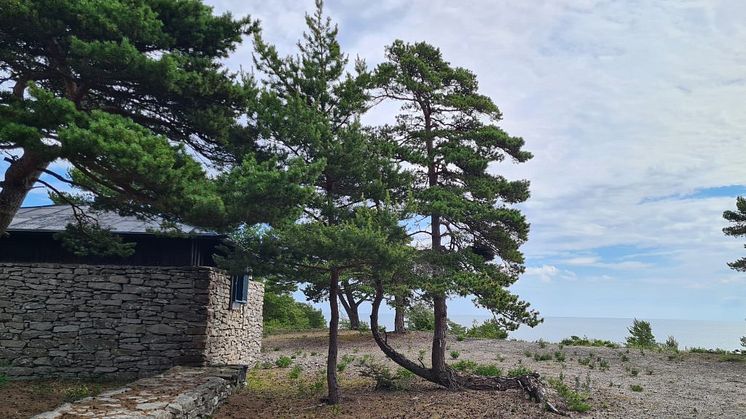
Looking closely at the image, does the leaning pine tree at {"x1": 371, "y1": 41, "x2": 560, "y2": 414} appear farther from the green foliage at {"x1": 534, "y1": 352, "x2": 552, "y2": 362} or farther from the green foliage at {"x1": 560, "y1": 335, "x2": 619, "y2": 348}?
the green foliage at {"x1": 560, "y1": 335, "x2": 619, "y2": 348}

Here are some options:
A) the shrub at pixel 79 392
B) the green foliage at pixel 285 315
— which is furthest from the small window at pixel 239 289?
the green foliage at pixel 285 315

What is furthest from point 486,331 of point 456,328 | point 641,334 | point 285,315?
point 285,315

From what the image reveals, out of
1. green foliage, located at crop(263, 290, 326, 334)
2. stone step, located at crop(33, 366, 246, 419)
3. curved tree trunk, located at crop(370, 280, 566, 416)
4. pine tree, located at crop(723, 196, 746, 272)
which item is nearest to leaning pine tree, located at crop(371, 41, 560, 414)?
curved tree trunk, located at crop(370, 280, 566, 416)

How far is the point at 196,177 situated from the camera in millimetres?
7297

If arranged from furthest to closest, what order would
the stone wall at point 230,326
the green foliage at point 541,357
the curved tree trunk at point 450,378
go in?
the green foliage at point 541,357, the stone wall at point 230,326, the curved tree trunk at point 450,378

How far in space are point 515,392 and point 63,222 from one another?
33.2 ft

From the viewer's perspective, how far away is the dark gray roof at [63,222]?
10672mm

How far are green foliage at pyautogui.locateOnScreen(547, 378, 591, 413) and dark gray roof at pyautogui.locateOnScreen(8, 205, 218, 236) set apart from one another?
7.63m

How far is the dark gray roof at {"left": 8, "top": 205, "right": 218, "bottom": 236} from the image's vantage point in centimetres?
1067

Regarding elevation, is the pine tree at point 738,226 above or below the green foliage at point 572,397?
above

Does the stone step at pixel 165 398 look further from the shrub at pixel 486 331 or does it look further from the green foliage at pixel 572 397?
the shrub at pixel 486 331

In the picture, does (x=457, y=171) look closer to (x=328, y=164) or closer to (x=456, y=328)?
(x=328, y=164)

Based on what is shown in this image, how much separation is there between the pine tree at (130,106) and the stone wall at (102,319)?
269 cm

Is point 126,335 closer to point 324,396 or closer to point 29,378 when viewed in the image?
point 29,378
